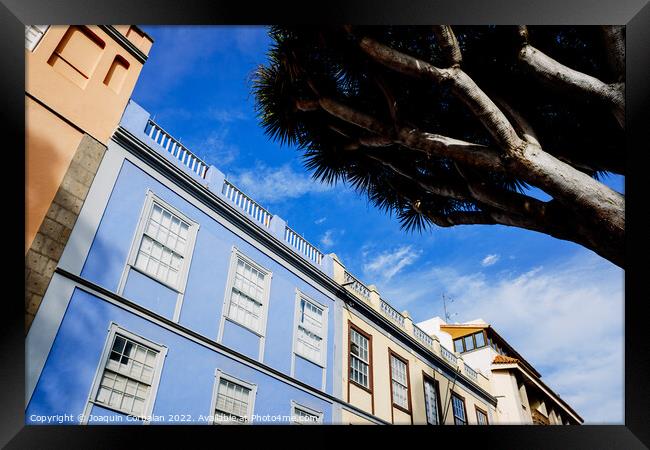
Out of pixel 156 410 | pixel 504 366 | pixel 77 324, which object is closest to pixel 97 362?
pixel 77 324

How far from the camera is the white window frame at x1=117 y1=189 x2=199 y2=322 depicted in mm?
6948

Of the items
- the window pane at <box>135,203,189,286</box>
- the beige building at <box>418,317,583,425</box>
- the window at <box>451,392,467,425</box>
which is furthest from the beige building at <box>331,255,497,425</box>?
the window pane at <box>135,203,189,286</box>

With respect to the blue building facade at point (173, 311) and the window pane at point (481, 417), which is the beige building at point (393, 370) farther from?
the blue building facade at point (173, 311)

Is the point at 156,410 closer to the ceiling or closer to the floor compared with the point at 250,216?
closer to the floor

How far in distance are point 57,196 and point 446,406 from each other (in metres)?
11.7

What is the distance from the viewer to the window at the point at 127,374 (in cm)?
601

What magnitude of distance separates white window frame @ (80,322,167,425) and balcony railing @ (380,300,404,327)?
23.1ft

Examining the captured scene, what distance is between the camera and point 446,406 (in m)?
13.8

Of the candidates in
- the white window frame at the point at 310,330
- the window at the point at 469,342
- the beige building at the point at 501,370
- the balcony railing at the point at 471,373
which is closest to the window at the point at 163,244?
the white window frame at the point at 310,330

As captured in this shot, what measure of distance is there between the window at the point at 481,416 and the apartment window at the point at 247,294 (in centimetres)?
997

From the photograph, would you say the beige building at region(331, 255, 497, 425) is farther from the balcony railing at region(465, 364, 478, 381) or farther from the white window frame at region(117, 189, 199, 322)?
the white window frame at region(117, 189, 199, 322)
